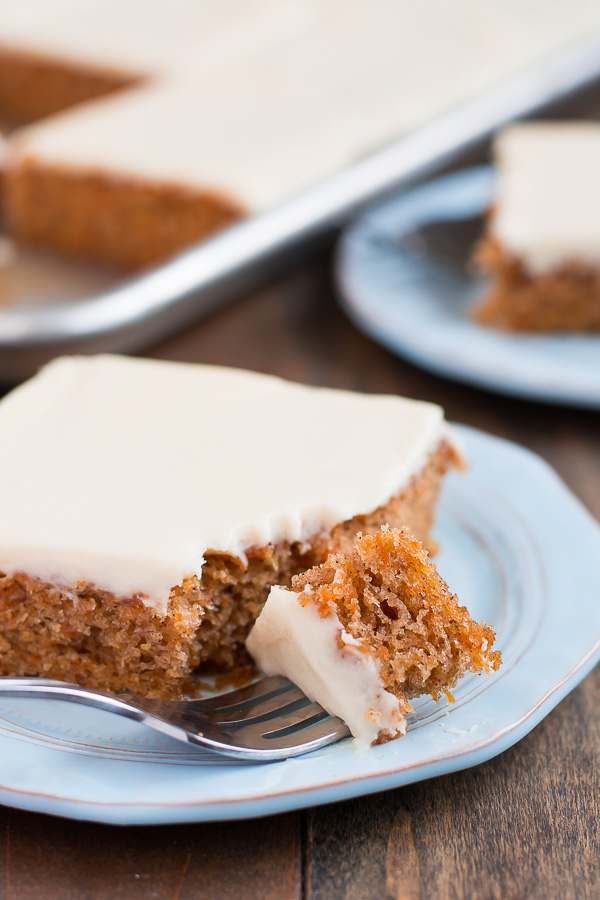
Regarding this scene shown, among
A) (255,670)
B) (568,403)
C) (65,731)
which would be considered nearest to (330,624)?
(255,670)

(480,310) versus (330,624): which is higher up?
(330,624)

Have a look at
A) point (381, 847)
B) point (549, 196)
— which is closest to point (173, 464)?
point (381, 847)

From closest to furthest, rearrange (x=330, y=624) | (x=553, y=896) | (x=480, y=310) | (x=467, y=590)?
(x=553, y=896) < (x=330, y=624) < (x=467, y=590) < (x=480, y=310)

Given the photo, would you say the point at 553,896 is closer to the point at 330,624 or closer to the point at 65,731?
the point at 330,624

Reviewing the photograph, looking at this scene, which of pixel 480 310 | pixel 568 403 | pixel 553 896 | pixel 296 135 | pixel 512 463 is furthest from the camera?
pixel 296 135

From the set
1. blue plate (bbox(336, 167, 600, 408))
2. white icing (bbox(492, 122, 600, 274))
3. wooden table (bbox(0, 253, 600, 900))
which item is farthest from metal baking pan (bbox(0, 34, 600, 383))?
wooden table (bbox(0, 253, 600, 900))

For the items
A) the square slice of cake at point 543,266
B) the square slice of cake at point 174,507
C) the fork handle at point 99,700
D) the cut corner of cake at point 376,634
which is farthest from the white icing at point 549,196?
the fork handle at point 99,700
